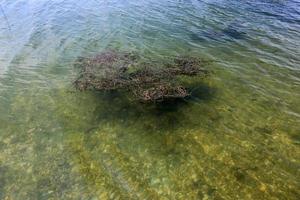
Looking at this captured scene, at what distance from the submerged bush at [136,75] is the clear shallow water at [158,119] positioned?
2.20ft

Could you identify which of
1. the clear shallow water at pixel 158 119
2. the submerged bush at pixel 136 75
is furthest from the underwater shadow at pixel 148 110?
the submerged bush at pixel 136 75

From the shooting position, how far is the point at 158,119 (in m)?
13.6

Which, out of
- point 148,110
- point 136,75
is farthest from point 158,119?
point 136,75

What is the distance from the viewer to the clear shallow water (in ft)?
34.5

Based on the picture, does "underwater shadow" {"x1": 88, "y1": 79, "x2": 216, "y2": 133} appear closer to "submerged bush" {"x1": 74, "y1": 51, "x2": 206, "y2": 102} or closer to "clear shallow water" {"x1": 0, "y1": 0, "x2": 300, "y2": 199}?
"clear shallow water" {"x1": 0, "y1": 0, "x2": 300, "y2": 199}

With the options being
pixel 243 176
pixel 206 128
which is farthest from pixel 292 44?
pixel 243 176

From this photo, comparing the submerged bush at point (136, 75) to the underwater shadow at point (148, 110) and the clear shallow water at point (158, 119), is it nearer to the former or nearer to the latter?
the underwater shadow at point (148, 110)

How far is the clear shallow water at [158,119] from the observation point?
1052 centimetres

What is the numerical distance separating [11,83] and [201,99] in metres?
10.0

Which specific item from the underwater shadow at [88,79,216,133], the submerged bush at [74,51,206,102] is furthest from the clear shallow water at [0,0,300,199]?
the submerged bush at [74,51,206,102]

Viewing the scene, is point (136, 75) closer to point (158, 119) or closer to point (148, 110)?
point (148, 110)

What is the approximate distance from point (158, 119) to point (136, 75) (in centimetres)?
399

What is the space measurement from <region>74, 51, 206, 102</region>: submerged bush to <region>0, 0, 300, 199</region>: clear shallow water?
0.67 m

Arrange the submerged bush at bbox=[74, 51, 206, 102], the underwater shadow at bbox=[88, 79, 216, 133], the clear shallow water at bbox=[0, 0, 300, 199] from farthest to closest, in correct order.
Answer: the submerged bush at bbox=[74, 51, 206, 102], the underwater shadow at bbox=[88, 79, 216, 133], the clear shallow water at bbox=[0, 0, 300, 199]
